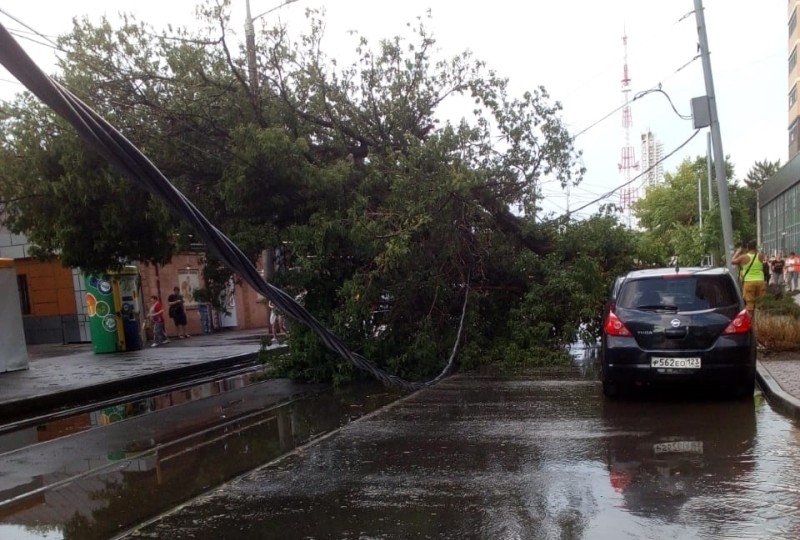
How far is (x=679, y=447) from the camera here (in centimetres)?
609

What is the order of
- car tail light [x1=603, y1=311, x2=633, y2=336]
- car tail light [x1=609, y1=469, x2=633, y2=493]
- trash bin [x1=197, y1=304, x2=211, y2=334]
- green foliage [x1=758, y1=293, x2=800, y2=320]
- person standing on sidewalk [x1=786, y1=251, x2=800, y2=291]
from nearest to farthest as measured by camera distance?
car tail light [x1=609, y1=469, x2=633, y2=493] < car tail light [x1=603, y1=311, x2=633, y2=336] < green foliage [x1=758, y1=293, x2=800, y2=320] < person standing on sidewalk [x1=786, y1=251, x2=800, y2=291] < trash bin [x1=197, y1=304, x2=211, y2=334]

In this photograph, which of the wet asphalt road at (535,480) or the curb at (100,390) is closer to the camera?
the wet asphalt road at (535,480)

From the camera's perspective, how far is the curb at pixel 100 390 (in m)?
10.9

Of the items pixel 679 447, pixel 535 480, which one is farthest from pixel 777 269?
pixel 535 480

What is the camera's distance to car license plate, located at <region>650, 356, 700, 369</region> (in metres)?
7.51

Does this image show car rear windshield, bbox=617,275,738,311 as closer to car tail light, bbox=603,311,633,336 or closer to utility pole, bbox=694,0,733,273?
car tail light, bbox=603,311,633,336

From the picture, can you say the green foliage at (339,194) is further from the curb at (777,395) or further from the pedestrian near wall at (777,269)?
the pedestrian near wall at (777,269)

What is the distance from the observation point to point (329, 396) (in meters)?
11.2

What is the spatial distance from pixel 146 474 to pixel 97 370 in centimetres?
884

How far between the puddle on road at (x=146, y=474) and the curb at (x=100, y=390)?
2.07 m

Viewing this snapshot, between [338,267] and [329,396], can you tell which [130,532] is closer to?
[329,396]

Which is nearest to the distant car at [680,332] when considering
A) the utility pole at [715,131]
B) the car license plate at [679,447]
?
the car license plate at [679,447]

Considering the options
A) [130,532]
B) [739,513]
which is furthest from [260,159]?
[739,513]

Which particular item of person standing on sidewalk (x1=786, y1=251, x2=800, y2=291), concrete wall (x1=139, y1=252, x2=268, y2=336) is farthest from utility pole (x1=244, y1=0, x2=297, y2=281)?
person standing on sidewalk (x1=786, y1=251, x2=800, y2=291)
